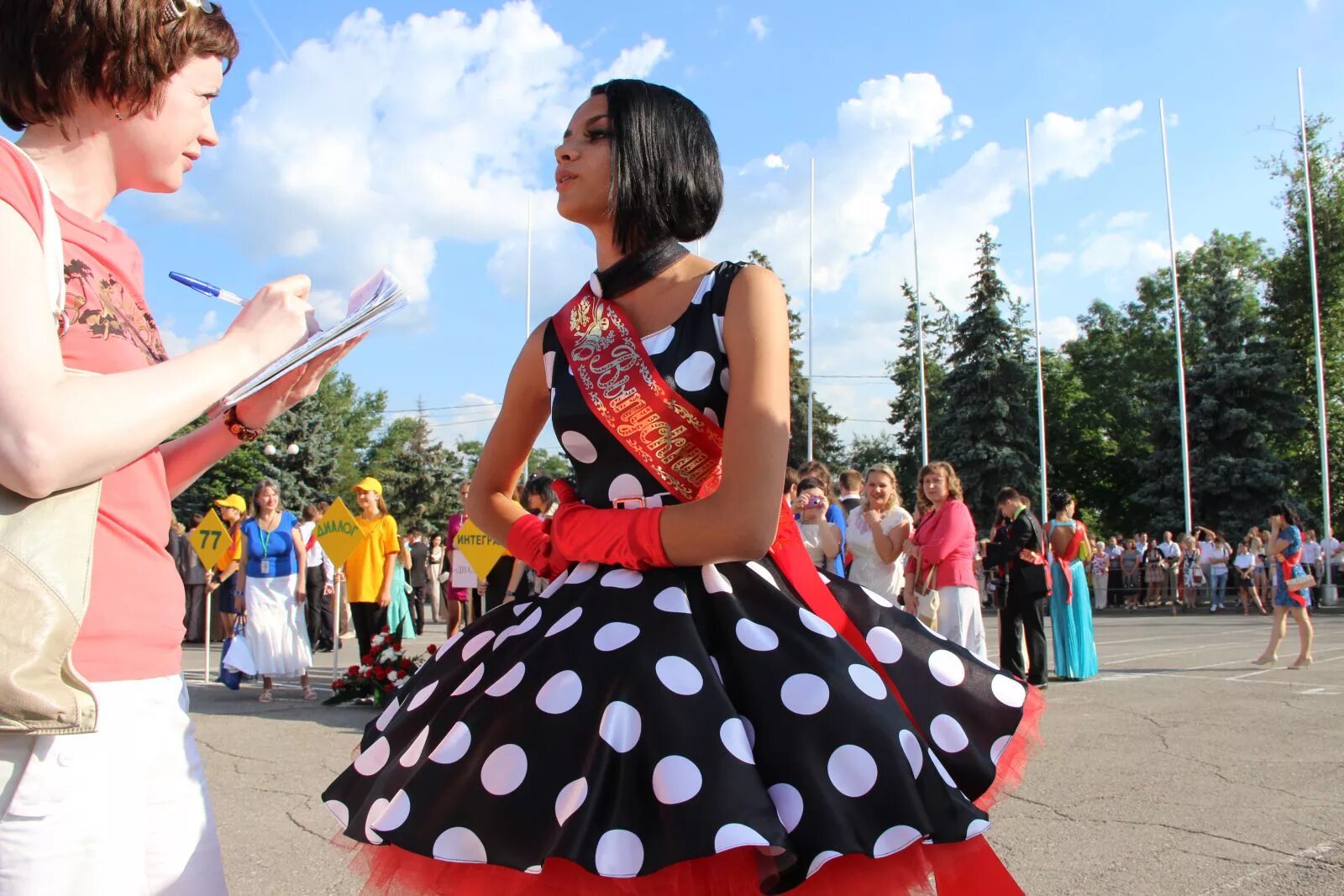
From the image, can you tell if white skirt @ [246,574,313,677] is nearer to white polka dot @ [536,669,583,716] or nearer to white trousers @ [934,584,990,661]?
white trousers @ [934,584,990,661]

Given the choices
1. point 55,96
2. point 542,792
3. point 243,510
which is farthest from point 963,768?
point 243,510

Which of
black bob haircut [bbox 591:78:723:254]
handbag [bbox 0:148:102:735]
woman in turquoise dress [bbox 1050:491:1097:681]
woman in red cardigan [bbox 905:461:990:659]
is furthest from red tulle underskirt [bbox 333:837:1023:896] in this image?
woman in turquoise dress [bbox 1050:491:1097:681]

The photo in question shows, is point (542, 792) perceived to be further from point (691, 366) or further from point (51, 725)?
point (691, 366)

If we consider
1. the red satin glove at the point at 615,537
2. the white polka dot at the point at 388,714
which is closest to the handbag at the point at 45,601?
the white polka dot at the point at 388,714

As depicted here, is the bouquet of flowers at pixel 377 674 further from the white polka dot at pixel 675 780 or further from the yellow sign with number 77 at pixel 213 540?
the white polka dot at pixel 675 780

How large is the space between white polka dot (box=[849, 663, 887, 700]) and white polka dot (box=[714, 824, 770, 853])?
Result: 1.02 ft

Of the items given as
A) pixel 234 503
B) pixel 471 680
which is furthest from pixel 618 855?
pixel 234 503

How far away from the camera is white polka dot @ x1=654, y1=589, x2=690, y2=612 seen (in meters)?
1.63

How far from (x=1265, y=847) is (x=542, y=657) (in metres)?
3.93

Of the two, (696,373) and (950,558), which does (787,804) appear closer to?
(696,373)

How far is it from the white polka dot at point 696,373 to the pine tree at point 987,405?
37.5 m

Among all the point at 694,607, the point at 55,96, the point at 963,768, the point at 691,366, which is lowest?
the point at 963,768

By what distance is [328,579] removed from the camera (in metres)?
14.2

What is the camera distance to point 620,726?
58.3 inches
